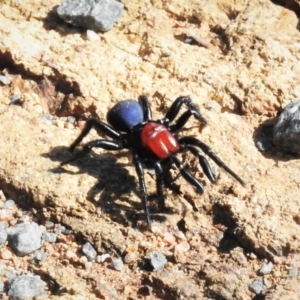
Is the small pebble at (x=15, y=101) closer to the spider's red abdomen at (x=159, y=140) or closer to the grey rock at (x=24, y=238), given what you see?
the spider's red abdomen at (x=159, y=140)

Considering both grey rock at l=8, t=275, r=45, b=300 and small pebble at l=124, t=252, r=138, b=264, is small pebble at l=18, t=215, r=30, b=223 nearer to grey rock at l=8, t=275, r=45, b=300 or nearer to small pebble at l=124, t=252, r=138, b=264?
grey rock at l=8, t=275, r=45, b=300

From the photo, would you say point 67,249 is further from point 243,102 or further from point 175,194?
point 243,102

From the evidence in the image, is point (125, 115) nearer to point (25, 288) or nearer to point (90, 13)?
point (90, 13)

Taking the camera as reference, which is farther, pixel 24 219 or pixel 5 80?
pixel 5 80

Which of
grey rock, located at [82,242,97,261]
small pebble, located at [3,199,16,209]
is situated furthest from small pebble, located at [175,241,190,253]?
small pebble, located at [3,199,16,209]

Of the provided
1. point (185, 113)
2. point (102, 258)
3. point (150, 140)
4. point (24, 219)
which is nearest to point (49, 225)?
point (24, 219)
